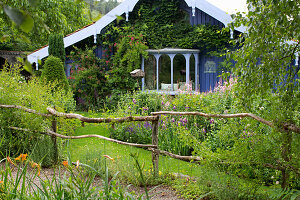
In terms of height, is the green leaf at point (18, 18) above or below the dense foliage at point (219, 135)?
above

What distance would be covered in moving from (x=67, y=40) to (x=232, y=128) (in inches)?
417

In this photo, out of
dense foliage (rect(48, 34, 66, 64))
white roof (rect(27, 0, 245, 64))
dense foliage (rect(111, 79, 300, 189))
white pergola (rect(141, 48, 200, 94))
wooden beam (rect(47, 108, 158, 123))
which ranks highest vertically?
white roof (rect(27, 0, 245, 64))

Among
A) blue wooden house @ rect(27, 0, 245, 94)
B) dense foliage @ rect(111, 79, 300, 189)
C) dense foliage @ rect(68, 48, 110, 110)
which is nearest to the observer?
dense foliage @ rect(111, 79, 300, 189)

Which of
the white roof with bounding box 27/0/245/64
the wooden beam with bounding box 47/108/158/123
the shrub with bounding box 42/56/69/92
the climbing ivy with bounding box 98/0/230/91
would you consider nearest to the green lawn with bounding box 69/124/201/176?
Answer: the wooden beam with bounding box 47/108/158/123

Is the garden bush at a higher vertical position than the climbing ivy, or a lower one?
lower

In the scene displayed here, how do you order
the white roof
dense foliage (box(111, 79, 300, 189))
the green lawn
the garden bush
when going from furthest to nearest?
the white roof
the garden bush
the green lawn
dense foliage (box(111, 79, 300, 189))

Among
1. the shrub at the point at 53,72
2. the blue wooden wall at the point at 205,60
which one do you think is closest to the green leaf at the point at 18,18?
the shrub at the point at 53,72

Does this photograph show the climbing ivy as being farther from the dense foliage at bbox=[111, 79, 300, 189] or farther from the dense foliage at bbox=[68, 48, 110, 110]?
the dense foliage at bbox=[111, 79, 300, 189]

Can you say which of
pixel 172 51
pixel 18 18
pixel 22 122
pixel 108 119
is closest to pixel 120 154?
pixel 108 119

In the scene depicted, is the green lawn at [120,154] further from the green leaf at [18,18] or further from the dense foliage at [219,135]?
the green leaf at [18,18]

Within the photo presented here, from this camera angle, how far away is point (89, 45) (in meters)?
13.2

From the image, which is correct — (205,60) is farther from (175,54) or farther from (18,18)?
(18,18)

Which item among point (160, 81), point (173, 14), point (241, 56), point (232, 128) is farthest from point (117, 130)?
point (173, 14)

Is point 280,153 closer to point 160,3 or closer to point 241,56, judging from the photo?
point 241,56
